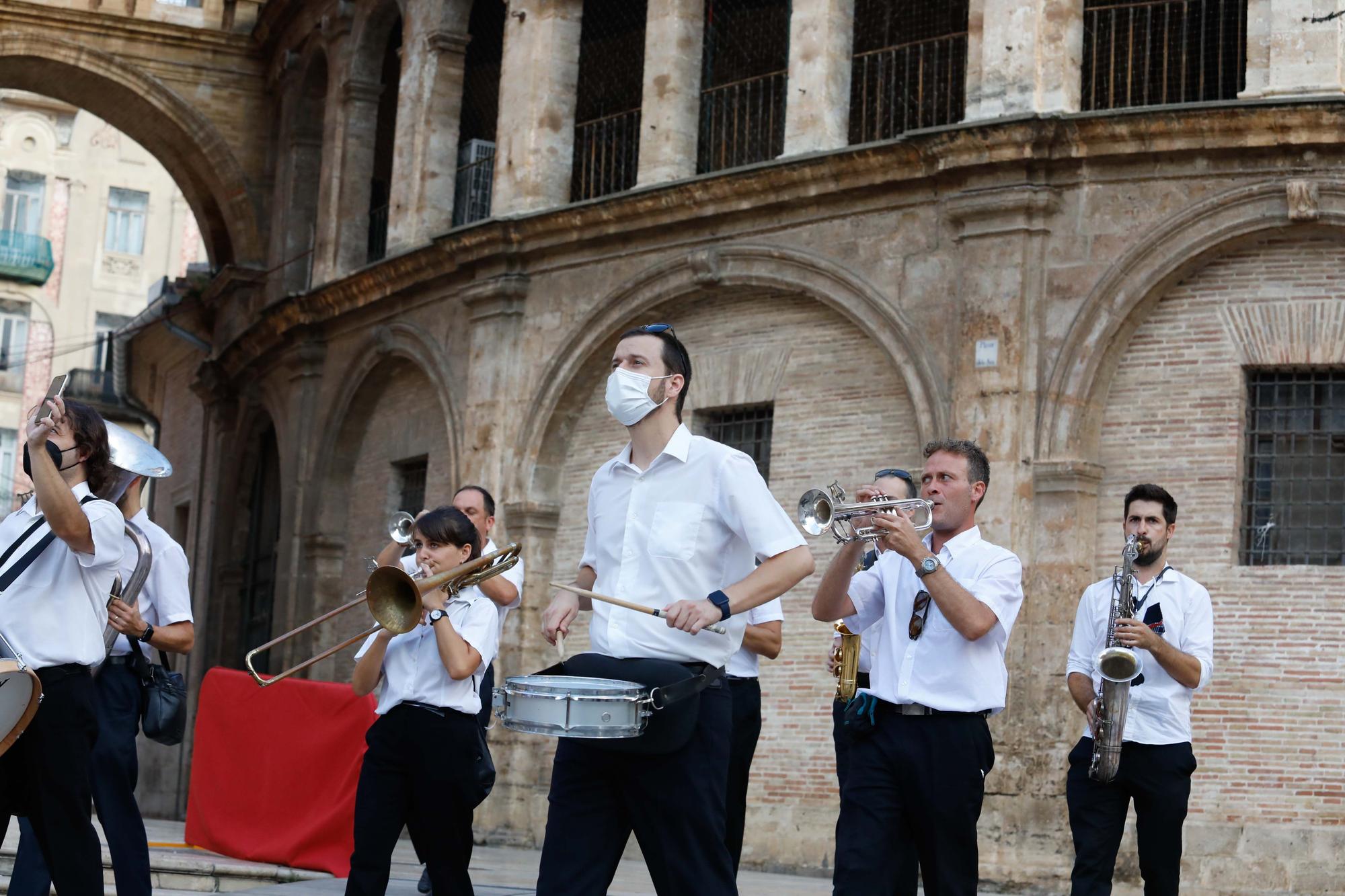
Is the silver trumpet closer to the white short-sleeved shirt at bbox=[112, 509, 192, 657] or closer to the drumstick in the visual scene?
the drumstick

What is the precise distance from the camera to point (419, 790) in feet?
24.3

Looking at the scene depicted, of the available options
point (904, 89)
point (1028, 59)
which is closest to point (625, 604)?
point (1028, 59)

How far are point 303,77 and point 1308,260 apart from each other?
14136mm

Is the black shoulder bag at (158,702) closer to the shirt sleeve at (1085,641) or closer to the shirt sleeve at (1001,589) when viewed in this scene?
the shirt sleeve at (1001,589)

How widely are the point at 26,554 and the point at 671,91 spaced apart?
39.4 ft

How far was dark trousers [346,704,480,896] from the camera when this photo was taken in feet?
24.1

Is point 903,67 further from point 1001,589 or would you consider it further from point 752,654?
point 1001,589

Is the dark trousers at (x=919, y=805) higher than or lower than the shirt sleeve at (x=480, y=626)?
lower

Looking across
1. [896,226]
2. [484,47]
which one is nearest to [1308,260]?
[896,226]

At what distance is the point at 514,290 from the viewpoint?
1831 cm

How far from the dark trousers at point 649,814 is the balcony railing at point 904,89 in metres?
12.0

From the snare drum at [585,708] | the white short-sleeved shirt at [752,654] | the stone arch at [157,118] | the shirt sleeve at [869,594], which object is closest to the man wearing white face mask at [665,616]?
the snare drum at [585,708]

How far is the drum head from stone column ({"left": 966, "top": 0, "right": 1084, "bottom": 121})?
1012cm

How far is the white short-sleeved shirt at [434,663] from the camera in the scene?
7.47 meters
